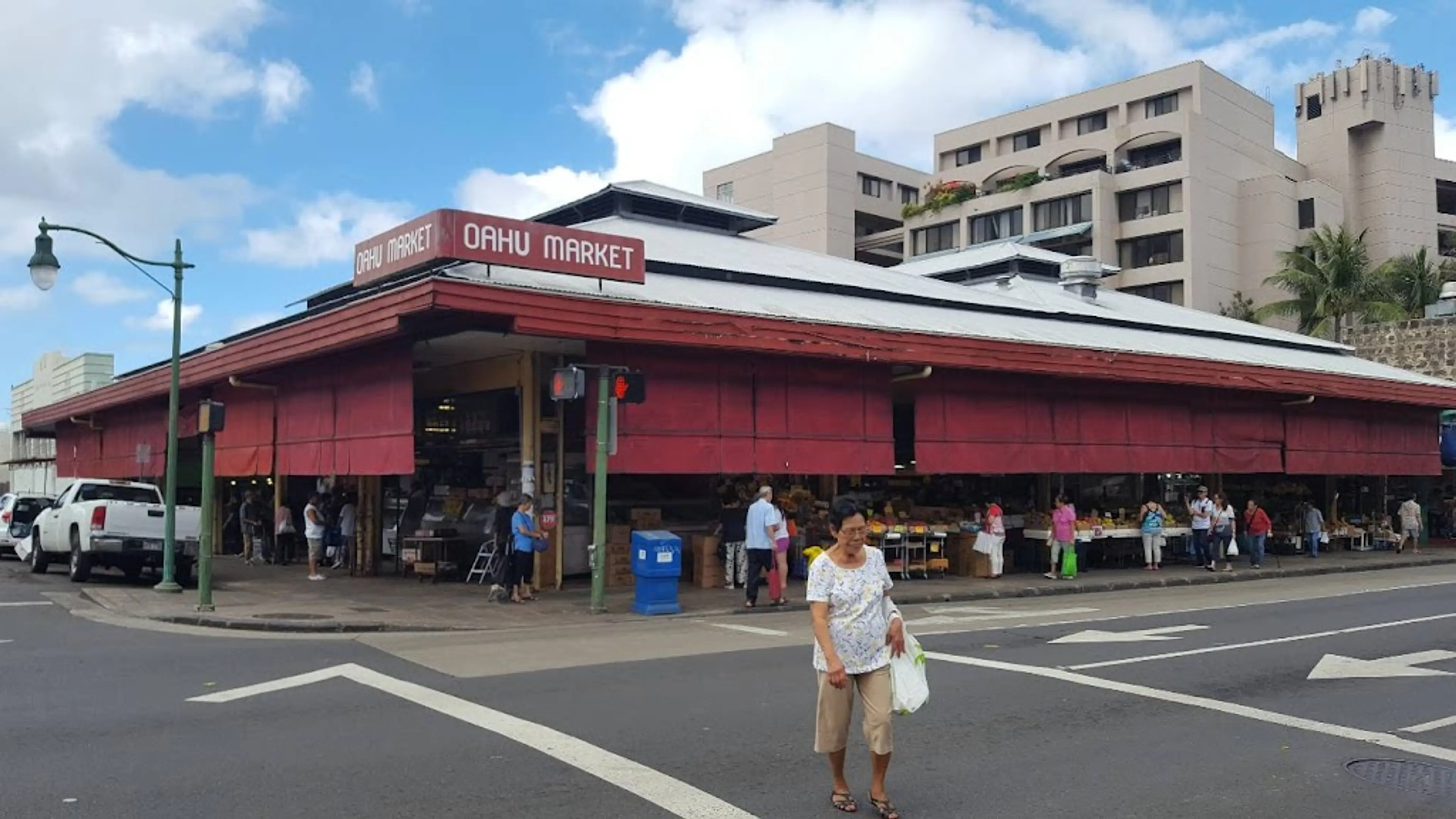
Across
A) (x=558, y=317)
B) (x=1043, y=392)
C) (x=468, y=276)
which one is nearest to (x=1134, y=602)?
(x=1043, y=392)

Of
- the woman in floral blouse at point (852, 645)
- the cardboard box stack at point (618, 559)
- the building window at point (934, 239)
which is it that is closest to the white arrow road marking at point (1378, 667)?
the woman in floral blouse at point (852, 645)

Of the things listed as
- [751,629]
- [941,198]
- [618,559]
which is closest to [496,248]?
[618,559]

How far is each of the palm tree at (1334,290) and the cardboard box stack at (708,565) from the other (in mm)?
36247

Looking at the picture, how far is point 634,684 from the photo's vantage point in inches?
408

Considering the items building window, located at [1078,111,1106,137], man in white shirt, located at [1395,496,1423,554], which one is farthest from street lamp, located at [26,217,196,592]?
building window, located at [1078,111,1106,137]

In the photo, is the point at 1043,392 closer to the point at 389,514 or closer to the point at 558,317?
the point at 558,317

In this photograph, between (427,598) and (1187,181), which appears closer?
(427,598)

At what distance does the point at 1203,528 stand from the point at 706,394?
12.9 metres

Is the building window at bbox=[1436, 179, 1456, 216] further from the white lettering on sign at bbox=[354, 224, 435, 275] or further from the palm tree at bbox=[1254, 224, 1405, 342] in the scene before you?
the white lettering on sign at bbox=[354, 224, 435, 275]

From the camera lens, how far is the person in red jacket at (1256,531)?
26266 mm

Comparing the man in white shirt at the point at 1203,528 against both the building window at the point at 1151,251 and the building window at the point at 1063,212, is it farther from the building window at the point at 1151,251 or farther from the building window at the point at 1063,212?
the building window at the point at 1063,212

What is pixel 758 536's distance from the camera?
16.8m

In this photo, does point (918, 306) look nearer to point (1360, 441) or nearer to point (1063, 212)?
point (1360, 441)

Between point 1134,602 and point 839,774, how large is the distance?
45.3ft
